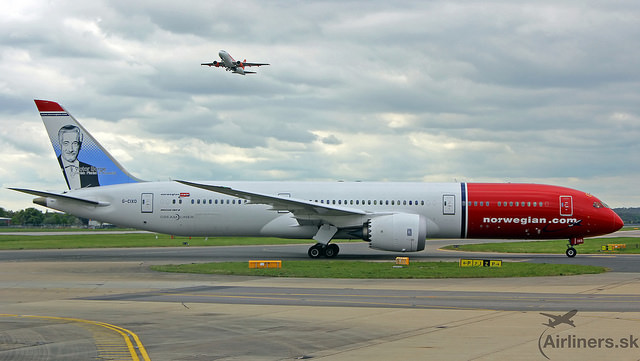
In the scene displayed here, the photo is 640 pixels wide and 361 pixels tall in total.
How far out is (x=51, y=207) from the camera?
3394 centimetres

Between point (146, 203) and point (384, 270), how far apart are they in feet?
50.8

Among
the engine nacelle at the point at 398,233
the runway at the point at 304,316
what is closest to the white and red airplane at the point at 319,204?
the engine nacelle at the point at 398,233

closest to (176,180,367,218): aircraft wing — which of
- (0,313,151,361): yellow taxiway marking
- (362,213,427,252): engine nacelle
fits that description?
(362,213,427,252): engine nacelle

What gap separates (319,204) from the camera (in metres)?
31.0

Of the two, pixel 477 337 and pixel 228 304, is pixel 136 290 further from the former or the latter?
pixel 477 337

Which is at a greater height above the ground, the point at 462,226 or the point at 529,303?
the point at 462,226

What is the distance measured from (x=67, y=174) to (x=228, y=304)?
23.4 meters

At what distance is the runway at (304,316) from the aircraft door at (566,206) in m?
10.2

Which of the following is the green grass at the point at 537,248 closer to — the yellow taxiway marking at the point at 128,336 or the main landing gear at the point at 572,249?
the main landing gear at the point at 572,249

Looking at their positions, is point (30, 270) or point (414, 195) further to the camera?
point (414, 195)

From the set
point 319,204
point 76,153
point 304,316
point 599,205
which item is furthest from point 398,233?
point 76,153

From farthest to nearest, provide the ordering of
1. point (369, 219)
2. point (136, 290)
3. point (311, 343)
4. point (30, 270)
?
point (369, 219) < point (30, 270) < point (136, 290) < point (311, 343)

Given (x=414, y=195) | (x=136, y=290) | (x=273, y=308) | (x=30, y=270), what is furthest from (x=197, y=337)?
(x=414, y=195)

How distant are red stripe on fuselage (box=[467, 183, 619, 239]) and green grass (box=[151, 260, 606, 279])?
633cm
